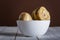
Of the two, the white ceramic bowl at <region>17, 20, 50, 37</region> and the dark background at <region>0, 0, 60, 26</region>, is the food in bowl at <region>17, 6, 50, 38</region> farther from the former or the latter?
the dark background at <region>0, 0, 60, 26</region>

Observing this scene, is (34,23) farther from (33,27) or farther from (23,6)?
(23,6)

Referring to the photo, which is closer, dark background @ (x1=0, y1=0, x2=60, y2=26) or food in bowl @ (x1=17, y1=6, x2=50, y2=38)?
food in bowl @ (x1=17, y1=6, x2=50, y2=38)

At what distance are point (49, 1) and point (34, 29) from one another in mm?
1953

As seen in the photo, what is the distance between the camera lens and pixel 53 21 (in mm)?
2766

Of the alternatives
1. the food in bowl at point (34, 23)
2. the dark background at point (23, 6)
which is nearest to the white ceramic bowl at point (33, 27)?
the food in bowl at point (34, 23)

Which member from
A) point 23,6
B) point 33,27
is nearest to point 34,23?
point 33,27

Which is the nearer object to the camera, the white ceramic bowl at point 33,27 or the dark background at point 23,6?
the white ceramic bowl at point 33,27

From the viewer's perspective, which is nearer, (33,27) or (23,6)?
(33,27)

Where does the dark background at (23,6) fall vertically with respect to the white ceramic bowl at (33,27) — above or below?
above

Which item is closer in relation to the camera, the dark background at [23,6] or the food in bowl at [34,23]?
the food in bowl at [34,23]

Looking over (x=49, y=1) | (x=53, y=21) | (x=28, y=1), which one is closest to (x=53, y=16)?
(x=53, y=21)

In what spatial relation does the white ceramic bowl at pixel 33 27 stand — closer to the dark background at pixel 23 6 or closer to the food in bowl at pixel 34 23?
the food in bowl at pixel 34 23

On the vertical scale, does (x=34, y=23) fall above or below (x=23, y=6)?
below

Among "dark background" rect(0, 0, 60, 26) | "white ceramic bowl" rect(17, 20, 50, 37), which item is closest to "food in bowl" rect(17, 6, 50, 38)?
"white ceramic bowl" rect(17, 20, 50, 37)
